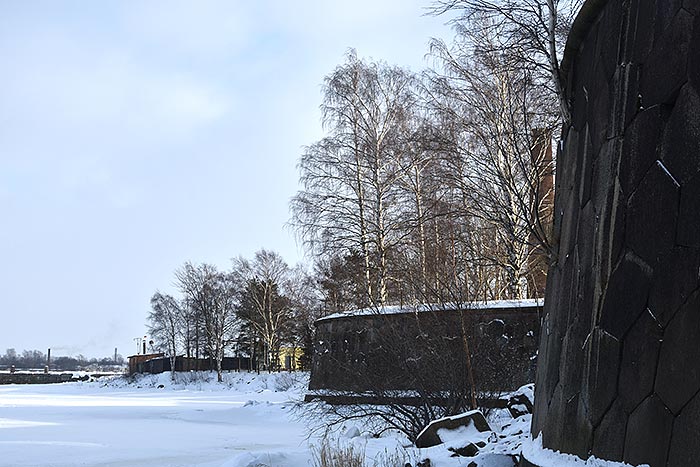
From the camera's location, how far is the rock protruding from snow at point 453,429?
7.37 m

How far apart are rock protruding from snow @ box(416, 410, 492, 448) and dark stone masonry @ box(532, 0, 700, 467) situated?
132 inches

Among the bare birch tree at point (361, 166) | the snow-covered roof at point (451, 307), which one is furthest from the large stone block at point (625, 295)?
the bare birch tree at point (361, 166)

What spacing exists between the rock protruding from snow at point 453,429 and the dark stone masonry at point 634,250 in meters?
3.35

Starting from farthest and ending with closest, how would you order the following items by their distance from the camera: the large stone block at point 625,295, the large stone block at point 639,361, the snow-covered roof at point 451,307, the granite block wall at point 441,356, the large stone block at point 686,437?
the snow-covered roof at point 451,307, the granite block wall at point 441,356, the large stone block at point 625,295, the large stone block at point 639,361, the large stone block at point 686,437

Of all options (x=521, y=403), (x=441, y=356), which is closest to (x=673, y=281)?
(x=521, y=403)

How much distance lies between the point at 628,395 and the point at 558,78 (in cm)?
214

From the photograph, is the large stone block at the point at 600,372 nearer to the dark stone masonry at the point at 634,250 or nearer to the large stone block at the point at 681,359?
the dark stone masonry at the point at 634,250

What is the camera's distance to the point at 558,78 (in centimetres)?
470

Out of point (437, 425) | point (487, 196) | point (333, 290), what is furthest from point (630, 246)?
point (333, 290)

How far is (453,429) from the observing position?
7.45 meters

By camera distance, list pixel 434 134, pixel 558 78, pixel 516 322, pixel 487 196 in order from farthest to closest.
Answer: pixel 434 134, pixel 487 196, pixel 516 322, pixel 558 78

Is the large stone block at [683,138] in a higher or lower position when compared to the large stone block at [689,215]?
higher

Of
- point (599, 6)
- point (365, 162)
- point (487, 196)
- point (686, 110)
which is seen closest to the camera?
point (686, 110)

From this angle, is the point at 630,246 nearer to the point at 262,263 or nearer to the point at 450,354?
the point at 450,354
